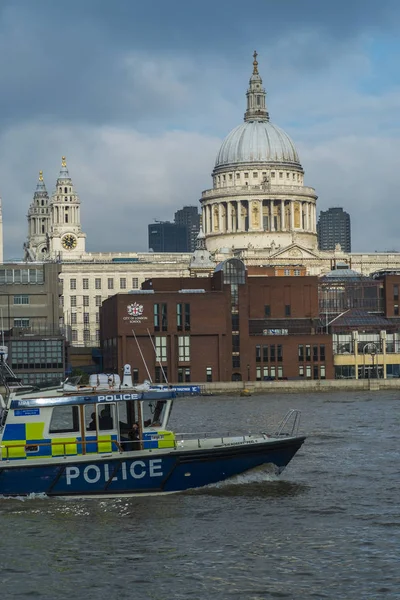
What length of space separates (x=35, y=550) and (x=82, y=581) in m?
3.89

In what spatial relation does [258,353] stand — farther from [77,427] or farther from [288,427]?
[77,427]

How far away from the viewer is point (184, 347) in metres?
141

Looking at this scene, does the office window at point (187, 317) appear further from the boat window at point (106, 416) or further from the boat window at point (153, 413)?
the boat window at point (106, 416)

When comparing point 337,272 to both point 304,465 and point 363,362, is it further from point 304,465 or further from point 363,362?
point 304,465

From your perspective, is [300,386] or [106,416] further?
[300,386]

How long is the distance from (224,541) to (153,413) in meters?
7.61

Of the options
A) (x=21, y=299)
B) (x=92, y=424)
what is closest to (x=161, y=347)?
(x=21, y=299)

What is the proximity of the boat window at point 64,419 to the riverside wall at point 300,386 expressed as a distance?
288ft

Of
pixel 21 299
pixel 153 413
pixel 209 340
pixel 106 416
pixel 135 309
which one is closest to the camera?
pixel 106 416

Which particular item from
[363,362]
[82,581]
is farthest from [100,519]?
[363,362]

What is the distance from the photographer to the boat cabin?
4466 cm

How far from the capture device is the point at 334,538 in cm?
3959

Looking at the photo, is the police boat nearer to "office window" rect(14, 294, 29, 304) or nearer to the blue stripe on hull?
the blue stripe on hull

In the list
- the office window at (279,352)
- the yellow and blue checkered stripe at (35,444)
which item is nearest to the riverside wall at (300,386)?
the office window at (279,352)
